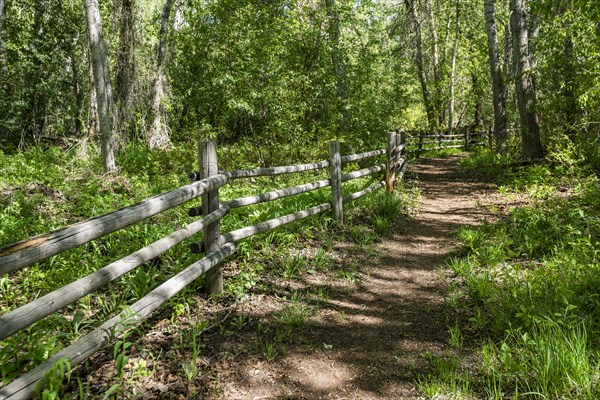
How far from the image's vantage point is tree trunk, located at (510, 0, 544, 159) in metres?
9.44

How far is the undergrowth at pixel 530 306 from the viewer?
2.50 m

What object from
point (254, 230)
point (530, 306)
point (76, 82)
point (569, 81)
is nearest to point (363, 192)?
point (254, 230)

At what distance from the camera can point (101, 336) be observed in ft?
8.50

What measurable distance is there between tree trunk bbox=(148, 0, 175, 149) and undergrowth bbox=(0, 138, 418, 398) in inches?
144

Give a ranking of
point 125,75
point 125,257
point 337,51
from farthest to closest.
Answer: point 125,75, point 337,51, point 125,257

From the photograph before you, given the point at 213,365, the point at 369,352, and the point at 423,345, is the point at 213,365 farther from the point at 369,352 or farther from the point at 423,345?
the point at 423,345

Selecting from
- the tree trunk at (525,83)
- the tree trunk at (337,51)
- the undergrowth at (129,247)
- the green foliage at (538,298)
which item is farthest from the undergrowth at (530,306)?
the tree trunk at (337,51)

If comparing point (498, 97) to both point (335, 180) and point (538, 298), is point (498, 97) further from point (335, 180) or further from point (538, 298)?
point (538, 298)

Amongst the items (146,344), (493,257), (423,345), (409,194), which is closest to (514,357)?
(423,345)

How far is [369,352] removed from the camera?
3.29 m

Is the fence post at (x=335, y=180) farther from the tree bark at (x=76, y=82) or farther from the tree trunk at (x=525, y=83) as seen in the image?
the tree bark at (x=76, y=82)

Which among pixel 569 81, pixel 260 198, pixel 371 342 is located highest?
pixel 569 81

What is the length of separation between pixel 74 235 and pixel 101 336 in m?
0.74

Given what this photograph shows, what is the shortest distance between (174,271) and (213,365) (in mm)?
1367
